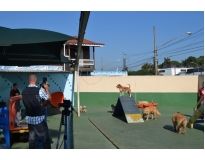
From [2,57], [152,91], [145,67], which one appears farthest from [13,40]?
[145,67]

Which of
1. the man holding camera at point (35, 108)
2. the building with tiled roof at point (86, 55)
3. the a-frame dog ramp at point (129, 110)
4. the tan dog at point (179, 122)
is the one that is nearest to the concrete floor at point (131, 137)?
the tan dog at point (179, 122)

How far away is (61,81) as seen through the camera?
15828 millimetres

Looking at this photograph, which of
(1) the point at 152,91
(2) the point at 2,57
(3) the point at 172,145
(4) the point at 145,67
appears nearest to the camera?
(3) the point at 172,145

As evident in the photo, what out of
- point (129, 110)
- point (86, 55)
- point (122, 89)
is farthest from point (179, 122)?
point (86, 55)

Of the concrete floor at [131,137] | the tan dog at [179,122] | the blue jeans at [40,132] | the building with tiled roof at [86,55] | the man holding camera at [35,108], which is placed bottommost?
the concrete floor at [131,137]

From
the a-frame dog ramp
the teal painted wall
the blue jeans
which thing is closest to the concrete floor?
the a-frame dog ramp

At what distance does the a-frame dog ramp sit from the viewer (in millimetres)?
9852

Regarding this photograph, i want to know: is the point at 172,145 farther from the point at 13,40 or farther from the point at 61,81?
the point at 61,81

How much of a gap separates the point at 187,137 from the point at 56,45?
479 centimetres

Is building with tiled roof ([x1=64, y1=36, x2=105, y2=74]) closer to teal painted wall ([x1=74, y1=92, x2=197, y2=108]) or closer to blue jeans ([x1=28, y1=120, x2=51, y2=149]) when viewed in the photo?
teal painted wall ([x1=74, y1=92, x2=197, y2=108])

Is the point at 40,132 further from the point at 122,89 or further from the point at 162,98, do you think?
the point at 162,98

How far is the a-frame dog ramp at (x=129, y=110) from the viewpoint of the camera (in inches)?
388

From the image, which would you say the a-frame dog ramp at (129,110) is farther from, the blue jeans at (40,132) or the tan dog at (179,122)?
the blue jeans at (40,132)
